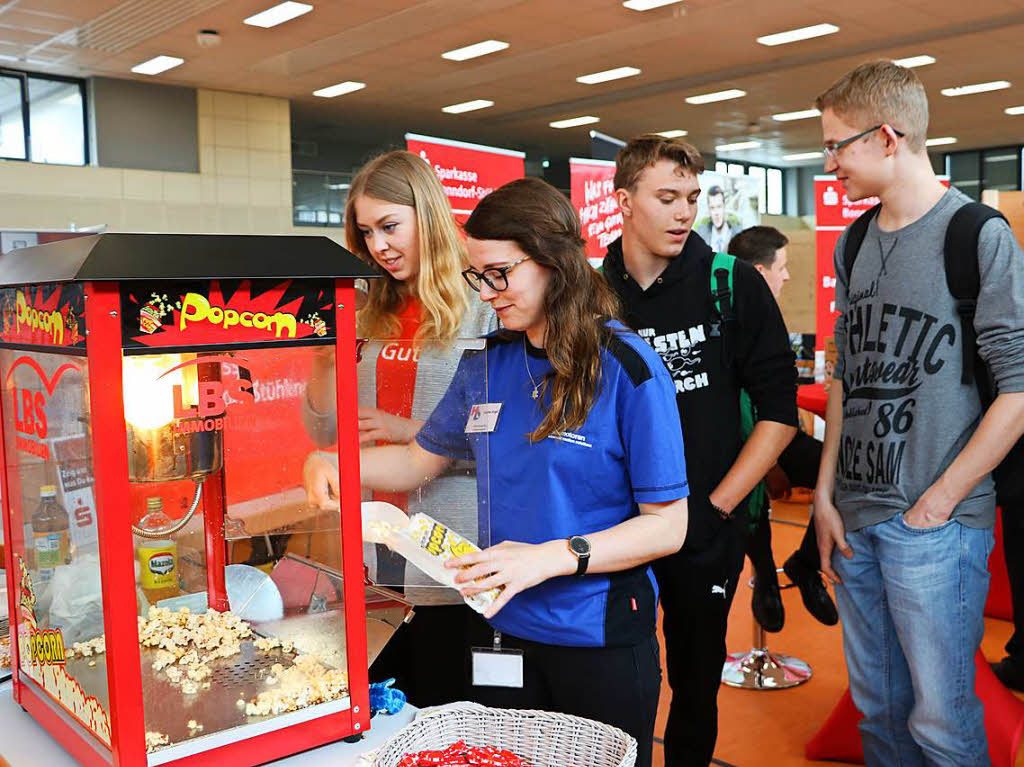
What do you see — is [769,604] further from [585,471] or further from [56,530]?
[56,530]

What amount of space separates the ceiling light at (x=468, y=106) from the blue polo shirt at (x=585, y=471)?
1128 cm

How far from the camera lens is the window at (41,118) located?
34.2 ft

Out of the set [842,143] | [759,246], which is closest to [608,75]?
[759,246]

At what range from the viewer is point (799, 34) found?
30.4ft

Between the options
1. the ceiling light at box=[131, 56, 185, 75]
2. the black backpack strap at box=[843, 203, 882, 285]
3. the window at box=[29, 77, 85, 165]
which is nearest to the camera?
the black backpack strap at box=[843, 203, 882, 285]

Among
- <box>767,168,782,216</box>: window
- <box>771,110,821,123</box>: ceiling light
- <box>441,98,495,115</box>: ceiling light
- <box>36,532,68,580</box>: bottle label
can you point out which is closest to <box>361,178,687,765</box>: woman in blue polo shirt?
<box>36,532,68,580</box>: bottle label

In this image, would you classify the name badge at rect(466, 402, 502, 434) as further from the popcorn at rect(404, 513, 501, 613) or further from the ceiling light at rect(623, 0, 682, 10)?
the ceiling light at rect(623, 0, 682, 10)

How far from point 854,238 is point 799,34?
812 centimetres

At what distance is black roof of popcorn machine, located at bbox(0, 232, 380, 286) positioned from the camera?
104cm

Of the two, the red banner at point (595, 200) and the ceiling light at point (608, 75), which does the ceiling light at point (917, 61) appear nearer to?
the ceiling light at point (608, 75)

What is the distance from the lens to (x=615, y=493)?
1532 mm

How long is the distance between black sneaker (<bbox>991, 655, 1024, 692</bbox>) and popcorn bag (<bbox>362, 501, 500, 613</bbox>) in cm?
274

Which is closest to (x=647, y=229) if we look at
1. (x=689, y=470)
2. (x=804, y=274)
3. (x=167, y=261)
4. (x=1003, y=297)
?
(x=689, y=470)

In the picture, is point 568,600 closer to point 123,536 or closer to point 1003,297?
point 123,536
